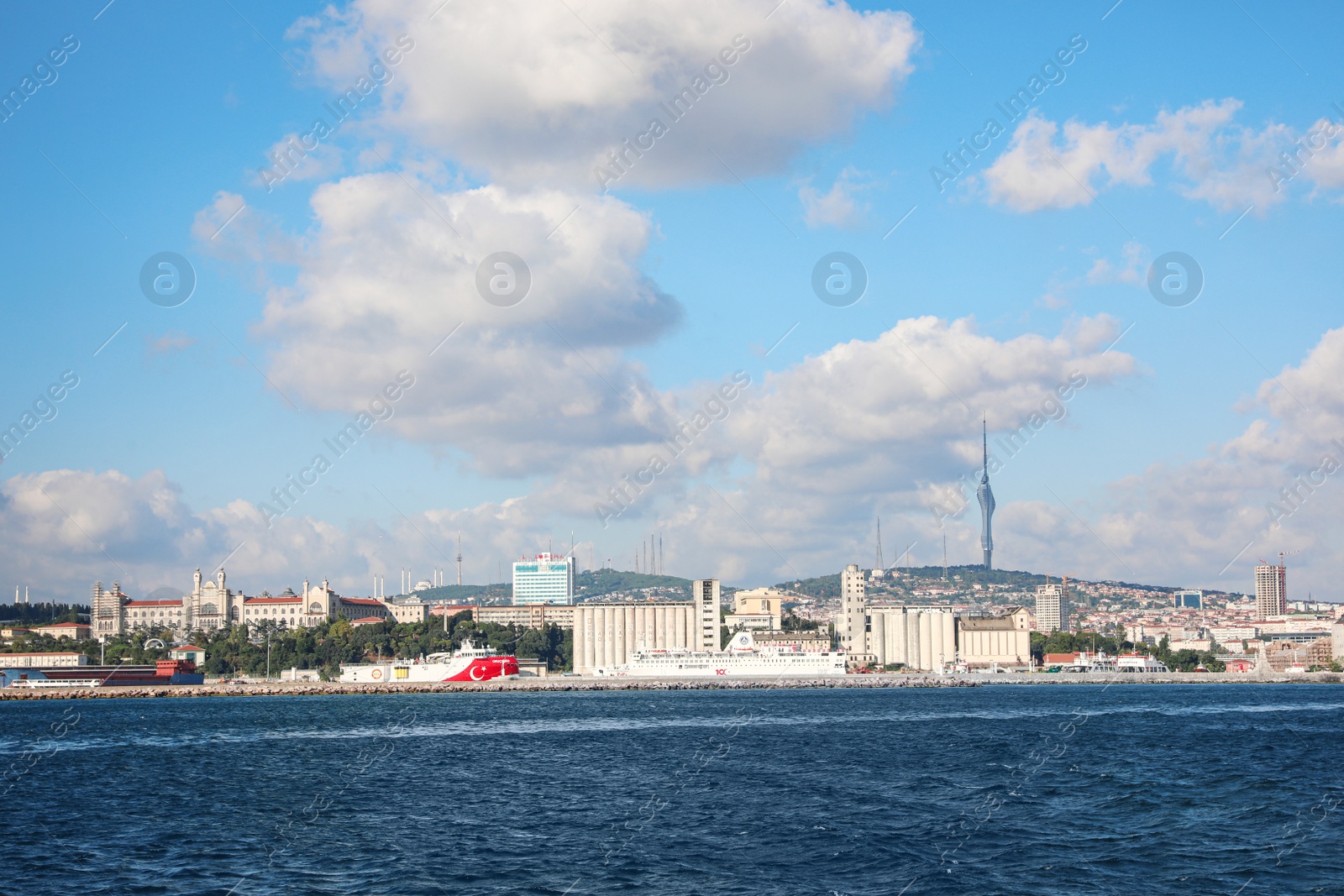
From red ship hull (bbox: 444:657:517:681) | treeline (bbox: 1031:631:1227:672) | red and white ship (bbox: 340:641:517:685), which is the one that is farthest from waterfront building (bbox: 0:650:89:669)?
treeline (bbox: 1031:631:1227:672)

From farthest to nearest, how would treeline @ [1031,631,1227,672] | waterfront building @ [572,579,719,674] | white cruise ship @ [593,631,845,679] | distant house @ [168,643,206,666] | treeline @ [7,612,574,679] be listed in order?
→ treeline @ [1031,631,1227,672]
waterfront building @ [572,579,719,674]
treeline @ [7,612,574,679]
distant house @ [168,643,206,666]
white cruise ship @ [593,631,845,679]

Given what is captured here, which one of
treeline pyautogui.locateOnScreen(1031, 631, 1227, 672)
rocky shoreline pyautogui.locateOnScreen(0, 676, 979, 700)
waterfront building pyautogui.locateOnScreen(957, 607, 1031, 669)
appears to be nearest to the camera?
rocky shoreline pyautogui.locateOnScreen(0, 676, 979, 700)

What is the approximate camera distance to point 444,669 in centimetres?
13312

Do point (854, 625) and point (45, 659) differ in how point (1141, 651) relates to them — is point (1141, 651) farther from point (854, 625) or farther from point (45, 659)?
point (45, 659)

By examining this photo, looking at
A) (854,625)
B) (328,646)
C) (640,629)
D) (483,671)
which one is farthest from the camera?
(854,625)

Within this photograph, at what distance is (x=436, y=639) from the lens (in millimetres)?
158625

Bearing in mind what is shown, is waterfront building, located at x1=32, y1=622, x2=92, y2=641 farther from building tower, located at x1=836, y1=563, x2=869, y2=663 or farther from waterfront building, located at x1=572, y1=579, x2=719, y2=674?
building tower, located at x1=836, y1=563, x2=869, y2=663

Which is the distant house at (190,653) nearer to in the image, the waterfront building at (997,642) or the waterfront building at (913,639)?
the waterfront building at (913,639)

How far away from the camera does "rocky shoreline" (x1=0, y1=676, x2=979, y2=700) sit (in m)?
122

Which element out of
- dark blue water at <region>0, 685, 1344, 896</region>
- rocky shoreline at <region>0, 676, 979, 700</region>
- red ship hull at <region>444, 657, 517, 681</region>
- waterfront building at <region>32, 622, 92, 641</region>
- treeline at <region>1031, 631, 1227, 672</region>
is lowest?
treeline at <region>1031, 631, 1227, 672</region>

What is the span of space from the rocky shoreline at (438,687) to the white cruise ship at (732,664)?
8.60 metres

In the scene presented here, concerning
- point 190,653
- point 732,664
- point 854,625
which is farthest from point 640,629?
point 190,653

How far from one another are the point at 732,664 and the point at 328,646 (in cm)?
5602

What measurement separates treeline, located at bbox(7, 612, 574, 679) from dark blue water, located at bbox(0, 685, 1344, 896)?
9200 cm
